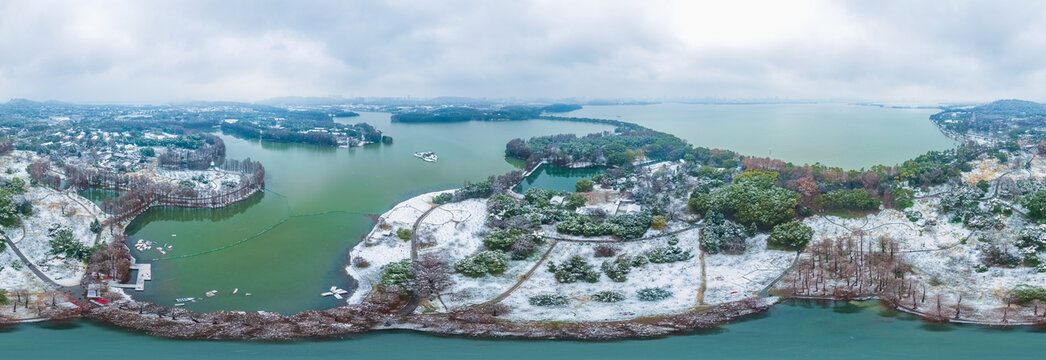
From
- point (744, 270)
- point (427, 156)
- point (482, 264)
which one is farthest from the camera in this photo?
point (427, 156)

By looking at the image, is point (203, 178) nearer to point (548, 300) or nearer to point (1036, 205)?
point (548, 300)

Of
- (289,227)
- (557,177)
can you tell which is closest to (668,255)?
(289,227)

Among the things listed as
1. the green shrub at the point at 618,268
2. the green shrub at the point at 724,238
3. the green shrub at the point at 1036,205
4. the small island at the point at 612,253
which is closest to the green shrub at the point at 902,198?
the small island at the point at 612,253

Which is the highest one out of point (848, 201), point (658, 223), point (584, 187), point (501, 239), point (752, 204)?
point (848, 201)

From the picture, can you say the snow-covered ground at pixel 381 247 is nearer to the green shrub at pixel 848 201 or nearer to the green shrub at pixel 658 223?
the green shrub at pixel 658 223

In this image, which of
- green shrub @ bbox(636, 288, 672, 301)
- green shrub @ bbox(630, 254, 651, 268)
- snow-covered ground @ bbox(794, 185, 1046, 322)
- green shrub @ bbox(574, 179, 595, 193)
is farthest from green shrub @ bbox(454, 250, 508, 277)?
snow-covered ground @ bbox(794, 185, 1046, 322)

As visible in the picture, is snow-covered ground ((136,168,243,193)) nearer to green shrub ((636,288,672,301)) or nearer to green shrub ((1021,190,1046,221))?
green shrub ((636,288,672,301))

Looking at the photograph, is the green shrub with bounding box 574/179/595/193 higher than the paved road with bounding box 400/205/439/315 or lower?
higher
